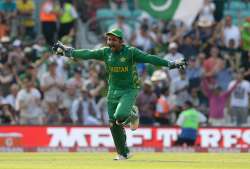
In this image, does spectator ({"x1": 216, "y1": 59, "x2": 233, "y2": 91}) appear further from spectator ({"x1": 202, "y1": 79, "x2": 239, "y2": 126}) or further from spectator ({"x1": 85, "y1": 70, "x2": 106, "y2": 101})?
Result: spectator ({"x1": 85, "y1": 70, "x2": 106, "y2": 101})

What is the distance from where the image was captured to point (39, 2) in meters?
25.1

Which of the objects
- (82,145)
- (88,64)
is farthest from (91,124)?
(88,64)

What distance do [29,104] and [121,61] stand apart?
7.98m

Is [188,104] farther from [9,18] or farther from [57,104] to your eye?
[9,18]

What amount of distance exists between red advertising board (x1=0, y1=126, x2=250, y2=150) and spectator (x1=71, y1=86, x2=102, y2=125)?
34cm

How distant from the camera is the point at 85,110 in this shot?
22531mm

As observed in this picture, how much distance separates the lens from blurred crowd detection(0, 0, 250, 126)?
22.6 m

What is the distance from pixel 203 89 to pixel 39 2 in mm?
5320

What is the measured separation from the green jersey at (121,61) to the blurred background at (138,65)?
7.56 m

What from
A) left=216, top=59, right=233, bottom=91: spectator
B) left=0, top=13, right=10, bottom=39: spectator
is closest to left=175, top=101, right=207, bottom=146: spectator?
left=216, top=59, right=233, bottom=91: spectator

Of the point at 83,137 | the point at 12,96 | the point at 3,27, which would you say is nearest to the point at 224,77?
the point at 83,137

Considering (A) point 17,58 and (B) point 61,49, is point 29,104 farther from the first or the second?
(B) point 61,49

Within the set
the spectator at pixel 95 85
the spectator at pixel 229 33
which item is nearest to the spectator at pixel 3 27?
the spectator at pixel 95 85

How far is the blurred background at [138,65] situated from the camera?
891 inches
